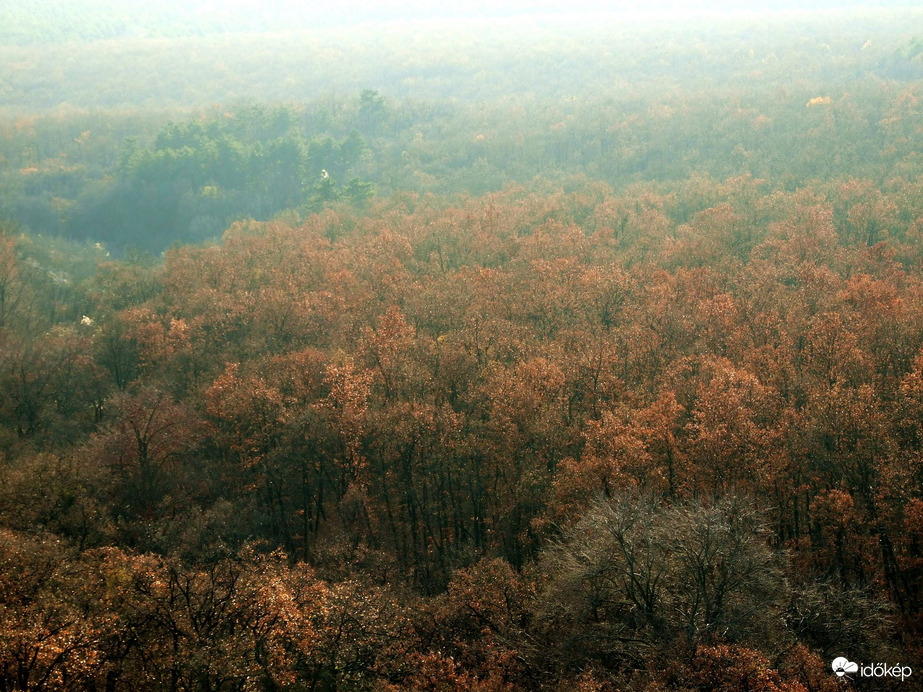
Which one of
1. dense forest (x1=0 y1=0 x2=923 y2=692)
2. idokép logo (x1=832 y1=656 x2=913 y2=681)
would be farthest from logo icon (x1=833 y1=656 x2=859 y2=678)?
dense forest (x1=0 y1=0 x2=923 y2=692)

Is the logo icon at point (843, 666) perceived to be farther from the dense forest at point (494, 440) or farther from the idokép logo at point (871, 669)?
the dense forest at point (494, 440)

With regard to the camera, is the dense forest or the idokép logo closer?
the idokép logo

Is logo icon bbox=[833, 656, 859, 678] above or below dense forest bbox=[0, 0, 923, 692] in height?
below

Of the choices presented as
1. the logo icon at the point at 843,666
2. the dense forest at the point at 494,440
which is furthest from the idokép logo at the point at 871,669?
the dense forest at the point at 494,440

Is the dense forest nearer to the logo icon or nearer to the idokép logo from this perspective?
the idokép logo

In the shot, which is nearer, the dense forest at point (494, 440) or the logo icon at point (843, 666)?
the logo icon at point (843, 666)

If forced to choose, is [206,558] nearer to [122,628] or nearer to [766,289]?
[122,628]
